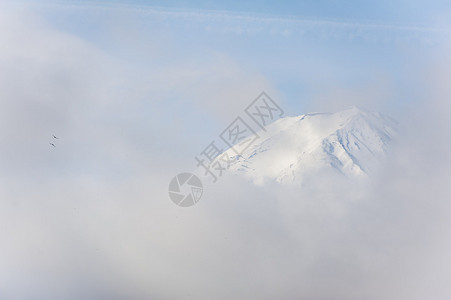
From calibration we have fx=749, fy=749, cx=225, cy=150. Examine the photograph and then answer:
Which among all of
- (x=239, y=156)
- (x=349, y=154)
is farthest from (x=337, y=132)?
(x=239, y=156)

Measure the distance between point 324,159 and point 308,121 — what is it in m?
10.0

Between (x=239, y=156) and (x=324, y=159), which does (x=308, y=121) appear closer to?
(x=324, y=159)

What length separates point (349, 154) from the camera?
17100 centimetres

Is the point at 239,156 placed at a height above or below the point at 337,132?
below

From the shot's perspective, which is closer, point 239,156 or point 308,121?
point 239,156

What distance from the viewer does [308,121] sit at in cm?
17475

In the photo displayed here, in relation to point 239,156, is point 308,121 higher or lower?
higher

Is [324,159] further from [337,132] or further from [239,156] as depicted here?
[239,156]

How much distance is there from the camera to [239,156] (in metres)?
159

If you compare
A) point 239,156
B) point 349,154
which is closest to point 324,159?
point 349,154

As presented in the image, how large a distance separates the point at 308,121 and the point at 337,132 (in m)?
7.19

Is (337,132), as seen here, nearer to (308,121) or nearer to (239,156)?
(308,121)

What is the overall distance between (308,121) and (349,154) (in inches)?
487

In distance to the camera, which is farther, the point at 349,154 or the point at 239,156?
the point at 349,154
